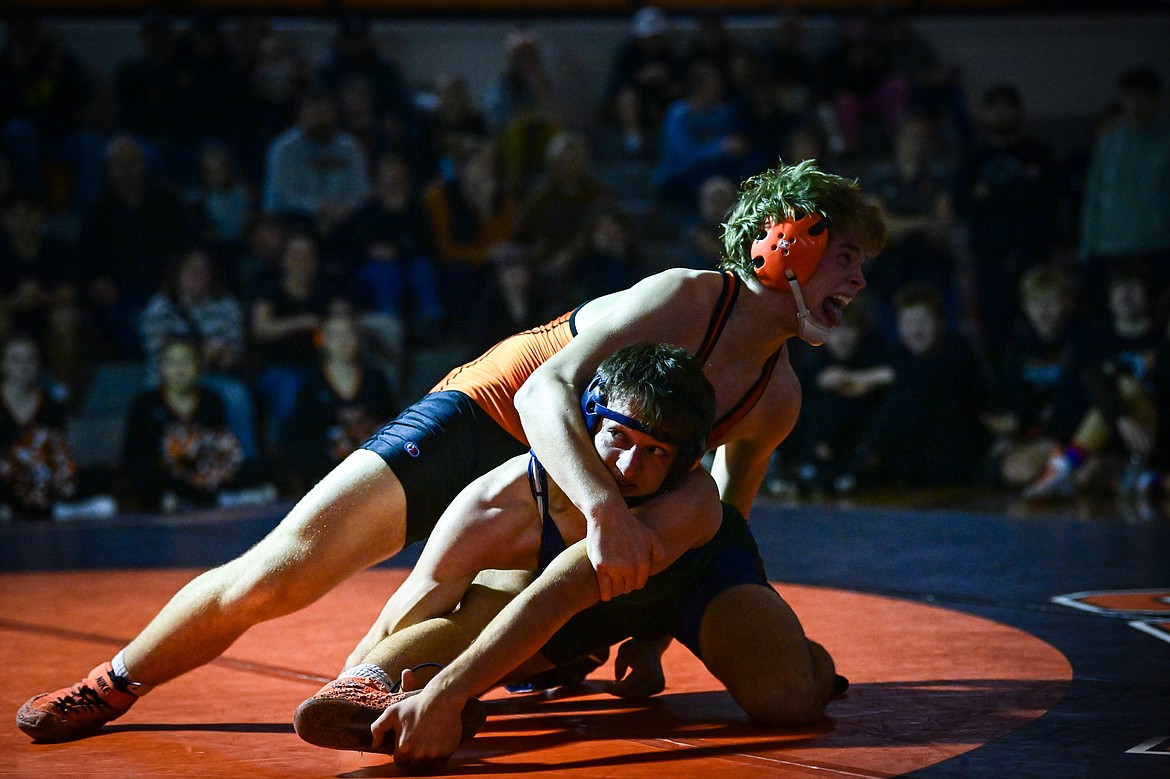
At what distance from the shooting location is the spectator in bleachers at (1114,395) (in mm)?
6637

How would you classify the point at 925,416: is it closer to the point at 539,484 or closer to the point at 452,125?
the point at 452,125

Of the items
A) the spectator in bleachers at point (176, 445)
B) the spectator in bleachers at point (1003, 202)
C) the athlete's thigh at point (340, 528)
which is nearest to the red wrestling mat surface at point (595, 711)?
the athlete's thigh at point (340, 528)

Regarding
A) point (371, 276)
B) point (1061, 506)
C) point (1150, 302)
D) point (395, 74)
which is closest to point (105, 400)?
point (371, 276)

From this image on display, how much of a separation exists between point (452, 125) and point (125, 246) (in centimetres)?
209

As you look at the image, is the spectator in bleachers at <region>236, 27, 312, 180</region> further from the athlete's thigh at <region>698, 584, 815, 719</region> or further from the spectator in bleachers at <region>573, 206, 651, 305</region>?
the athlete's thigh at <region>698, 584, 815, 719</region>

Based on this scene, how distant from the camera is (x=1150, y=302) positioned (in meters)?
6.96

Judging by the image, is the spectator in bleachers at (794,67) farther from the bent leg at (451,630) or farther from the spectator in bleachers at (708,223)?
the bent leg at (451,630)

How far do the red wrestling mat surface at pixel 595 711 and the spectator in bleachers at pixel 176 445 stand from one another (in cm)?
→ 289

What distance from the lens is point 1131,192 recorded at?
25.0 feet

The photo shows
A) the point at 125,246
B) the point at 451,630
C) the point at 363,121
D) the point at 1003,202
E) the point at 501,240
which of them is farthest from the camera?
the point at 363,121

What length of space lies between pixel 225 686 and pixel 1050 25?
859cm

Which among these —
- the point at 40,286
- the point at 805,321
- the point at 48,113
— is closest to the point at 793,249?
the point at 805,321

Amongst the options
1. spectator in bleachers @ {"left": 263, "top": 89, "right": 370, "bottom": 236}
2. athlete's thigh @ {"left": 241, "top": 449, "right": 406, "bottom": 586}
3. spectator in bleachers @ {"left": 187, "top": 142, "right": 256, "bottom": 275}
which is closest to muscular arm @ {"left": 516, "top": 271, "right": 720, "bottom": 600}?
athlete's thigh @ {"left": 241, "top": 449, "right": 406, "bottom": 586}

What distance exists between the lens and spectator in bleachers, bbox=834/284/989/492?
7.14 meters
